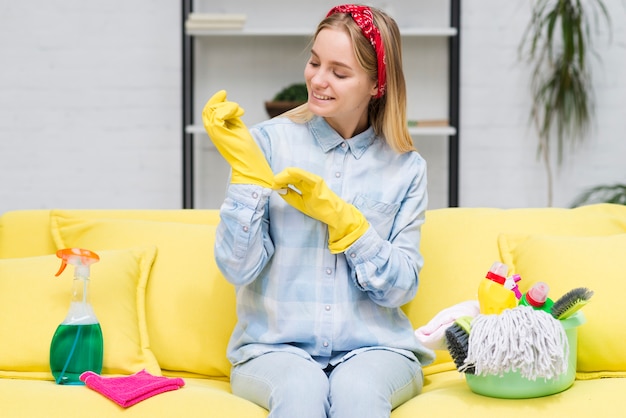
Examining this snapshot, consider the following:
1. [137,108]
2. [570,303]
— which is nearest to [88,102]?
[137,108]

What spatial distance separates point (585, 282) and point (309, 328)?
65cm

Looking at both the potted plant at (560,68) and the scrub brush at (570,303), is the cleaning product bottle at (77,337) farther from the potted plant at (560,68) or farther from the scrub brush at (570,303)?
the potted plant at (560,68)

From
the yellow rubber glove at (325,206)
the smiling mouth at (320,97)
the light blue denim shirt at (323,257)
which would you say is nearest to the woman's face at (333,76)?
the smiling mouth at (320,97)

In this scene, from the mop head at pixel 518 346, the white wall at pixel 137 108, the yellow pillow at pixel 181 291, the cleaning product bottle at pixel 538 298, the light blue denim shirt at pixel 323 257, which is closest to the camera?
the mop head at pixel 518 346

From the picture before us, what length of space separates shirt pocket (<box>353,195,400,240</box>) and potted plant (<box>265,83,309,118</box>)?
1823 millimetres

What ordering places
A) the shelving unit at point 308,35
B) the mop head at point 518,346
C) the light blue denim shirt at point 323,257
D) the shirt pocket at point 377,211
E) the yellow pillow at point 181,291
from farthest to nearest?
1. the shelving unit at point 308,35
2. the yellow pillow at point 181,291
3. the shirt pocket at point 377,211
4. the light blue denim shirt at point 323,257
5. the mop head at point 518,346

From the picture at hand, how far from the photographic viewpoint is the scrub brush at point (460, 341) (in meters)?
1.66

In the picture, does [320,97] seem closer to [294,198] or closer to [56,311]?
[294,198]

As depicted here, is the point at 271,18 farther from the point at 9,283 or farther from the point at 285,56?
the point at 9,283

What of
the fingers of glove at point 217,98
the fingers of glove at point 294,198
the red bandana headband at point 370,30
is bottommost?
the fingers of glove at point 294,198

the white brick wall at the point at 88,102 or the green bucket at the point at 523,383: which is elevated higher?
the white brick wall at the point at 88,102

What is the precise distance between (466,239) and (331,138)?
459 millimetres

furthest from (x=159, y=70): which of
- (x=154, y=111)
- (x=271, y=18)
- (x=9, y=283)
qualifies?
(x=9, y=283)

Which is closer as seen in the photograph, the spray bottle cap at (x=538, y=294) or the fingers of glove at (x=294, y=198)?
the spray bottle cap at (x=538, y=294)
